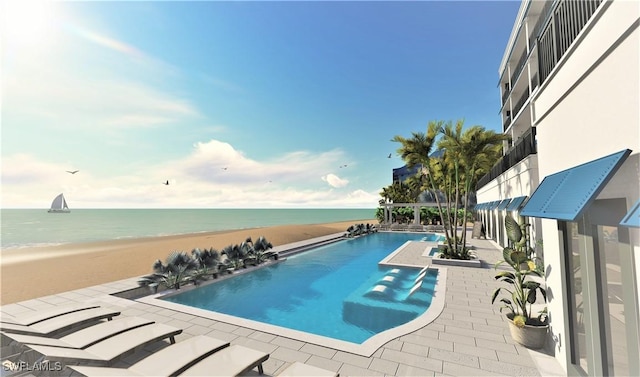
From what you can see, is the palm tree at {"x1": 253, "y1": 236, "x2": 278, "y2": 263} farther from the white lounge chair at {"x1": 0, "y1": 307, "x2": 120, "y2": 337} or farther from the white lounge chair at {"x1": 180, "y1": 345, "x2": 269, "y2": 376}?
→ the white lounge chair at {"x1": 180, "y1": 345, "x2": 269, "y2": 376}

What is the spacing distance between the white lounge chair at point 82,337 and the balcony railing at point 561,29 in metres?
9.74

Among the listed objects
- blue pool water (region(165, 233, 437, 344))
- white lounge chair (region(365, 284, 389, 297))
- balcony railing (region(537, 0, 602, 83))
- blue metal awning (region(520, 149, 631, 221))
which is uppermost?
balcony railing (region(537, 0, 602, 83))

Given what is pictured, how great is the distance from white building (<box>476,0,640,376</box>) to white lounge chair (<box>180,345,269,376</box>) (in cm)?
A: 491

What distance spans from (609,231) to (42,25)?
15025mm

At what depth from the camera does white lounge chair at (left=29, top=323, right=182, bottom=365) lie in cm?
440

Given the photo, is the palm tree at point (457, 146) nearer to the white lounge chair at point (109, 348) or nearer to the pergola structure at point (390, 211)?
the white lounge chair at point (109, 348)

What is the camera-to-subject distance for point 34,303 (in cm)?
858

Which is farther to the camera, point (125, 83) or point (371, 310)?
point (125, 83)

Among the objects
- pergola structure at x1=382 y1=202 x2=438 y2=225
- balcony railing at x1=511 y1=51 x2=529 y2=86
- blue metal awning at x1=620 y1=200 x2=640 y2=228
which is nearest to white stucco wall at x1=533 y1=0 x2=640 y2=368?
blue metal awning at x1=620 y1=200 x2=640 y2=228

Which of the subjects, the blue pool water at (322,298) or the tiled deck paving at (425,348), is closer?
the tiled deck paving at (425,348)

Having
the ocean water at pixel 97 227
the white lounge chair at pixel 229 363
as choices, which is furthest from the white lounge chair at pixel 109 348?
the ocean water at pixel 97 227

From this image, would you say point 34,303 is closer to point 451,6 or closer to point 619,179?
point 619,179

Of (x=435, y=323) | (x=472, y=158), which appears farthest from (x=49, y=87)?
(x=472, y=158)

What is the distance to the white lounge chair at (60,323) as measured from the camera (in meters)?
5.39
